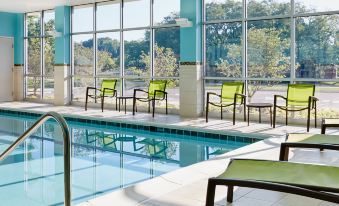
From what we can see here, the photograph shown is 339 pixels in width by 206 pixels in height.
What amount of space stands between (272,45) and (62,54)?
20.6 feet

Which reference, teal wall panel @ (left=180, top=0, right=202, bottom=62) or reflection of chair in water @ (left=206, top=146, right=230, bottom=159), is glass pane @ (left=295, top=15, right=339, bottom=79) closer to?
teal wall panel @ (left=180, top=0, right=202, bottom=62)

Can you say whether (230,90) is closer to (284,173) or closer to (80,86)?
(80,86)

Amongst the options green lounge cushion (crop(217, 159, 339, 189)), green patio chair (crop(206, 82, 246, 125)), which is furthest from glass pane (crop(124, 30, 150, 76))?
green lounge cushion (crop(217, 159, 339, 189))

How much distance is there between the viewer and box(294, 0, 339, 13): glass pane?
736cm

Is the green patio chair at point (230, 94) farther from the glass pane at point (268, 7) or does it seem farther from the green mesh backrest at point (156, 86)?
the glass pane at point (268, 7)

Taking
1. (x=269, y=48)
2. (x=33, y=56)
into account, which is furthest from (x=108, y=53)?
(x=269, y=48)

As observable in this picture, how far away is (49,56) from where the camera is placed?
1249cm

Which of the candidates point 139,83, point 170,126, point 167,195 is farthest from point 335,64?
point 167,195

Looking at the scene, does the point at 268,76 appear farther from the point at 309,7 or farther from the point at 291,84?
the point at 309,7

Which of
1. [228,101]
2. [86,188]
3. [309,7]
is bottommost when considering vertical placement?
[86,188]

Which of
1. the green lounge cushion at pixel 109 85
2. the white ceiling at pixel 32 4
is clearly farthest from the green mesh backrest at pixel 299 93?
the white ceiling at pixel 32 4

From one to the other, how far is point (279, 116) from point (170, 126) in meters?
2.30

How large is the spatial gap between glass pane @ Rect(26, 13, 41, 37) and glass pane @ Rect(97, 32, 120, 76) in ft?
9.40

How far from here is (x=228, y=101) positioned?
800 cm
